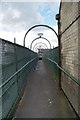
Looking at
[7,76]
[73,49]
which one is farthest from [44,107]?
[73,49]

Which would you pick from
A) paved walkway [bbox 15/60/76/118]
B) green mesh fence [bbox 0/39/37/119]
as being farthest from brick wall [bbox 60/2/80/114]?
green mesh fence [bbox 0/39/37/119]

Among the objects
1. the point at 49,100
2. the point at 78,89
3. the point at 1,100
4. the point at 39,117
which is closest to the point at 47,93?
the point at 49,100

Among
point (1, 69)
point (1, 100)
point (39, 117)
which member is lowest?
point (39, 117)

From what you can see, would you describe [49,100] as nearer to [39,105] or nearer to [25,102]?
[39,105]

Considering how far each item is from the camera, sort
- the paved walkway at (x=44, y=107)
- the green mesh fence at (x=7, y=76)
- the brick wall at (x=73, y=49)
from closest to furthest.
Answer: the green mesh fence at (x=7, y=76) < the brick wall at (x=73, y=49) < the paved walkway at (x=44, y=107)

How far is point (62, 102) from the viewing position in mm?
3879

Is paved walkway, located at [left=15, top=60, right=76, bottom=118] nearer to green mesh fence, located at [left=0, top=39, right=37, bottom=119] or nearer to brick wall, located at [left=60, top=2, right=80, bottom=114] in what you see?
brick wall, located at [left=60, top=2, right=80, bottom=114]

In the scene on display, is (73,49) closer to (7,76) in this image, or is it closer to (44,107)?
Answer: (7,76)

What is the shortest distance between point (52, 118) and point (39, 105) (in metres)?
0.81


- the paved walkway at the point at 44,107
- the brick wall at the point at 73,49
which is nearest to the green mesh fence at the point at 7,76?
the paved walkway at the point at 44,107

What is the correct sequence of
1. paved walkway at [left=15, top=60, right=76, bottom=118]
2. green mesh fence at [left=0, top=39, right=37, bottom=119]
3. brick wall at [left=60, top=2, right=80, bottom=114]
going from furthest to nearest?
paved walkway at [left=15, top=60, right=76, bottom=118] < brick wall at [left=60, top=2, right=80, bottom=114] < green mesh fence at [left=0, top=39, right=37, bottom=119]

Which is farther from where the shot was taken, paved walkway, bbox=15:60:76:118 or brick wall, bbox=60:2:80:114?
paved walkway, bbox=15:60:76:118

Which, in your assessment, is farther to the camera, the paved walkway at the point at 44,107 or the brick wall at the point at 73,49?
the paved walkway at the point at 44,107

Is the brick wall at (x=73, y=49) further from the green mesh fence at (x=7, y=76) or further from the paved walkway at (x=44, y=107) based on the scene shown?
the green mesh fence at (x=7, y=76)
